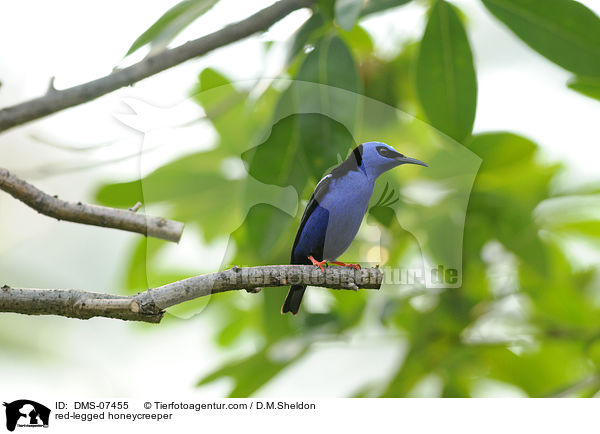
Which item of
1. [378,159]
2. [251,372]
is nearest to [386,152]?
[378,159]

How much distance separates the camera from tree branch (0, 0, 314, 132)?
42 cm

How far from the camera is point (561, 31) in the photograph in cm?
51

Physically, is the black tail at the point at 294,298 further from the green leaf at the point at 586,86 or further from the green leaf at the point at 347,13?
the green leaf at the point at 586,86

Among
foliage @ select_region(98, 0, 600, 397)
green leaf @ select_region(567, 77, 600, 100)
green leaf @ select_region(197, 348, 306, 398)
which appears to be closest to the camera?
foliage @ select_region(98, 0, 600, 397)

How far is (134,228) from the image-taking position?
1.38ft

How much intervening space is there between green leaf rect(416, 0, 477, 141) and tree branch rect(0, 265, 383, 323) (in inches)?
8.2

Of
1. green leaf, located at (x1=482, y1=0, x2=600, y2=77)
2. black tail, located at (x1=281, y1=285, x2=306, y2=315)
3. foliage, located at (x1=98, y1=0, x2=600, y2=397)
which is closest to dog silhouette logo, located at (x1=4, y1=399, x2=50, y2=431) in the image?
foliage, located at (x1=98, y1=0, x2=600, y2=397)

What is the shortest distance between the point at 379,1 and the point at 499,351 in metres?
0.58

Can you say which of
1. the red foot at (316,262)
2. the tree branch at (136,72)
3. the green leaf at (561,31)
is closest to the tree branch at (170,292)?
the red foot at (316,262)

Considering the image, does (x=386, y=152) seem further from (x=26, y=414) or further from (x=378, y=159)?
(x=26, y=414)

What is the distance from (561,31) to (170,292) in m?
0.42

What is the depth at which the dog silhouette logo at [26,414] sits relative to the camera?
57cm

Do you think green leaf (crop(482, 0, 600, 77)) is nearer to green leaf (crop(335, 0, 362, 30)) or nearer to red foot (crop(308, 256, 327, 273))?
green leaf (crop(335, 0, 362, 30))

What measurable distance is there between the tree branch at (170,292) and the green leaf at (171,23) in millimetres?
206
